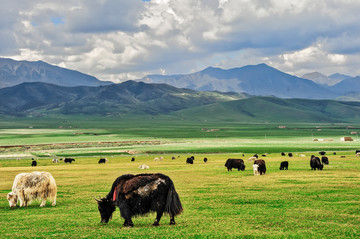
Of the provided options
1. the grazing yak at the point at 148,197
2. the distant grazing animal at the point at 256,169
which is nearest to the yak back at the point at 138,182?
the grazing yak at the point at 148,197

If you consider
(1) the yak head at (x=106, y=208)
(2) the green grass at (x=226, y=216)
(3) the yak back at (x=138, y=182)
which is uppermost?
(3) the yak back at (x=138, y=182)

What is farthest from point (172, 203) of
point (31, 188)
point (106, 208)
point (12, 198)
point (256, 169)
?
point (256, 169)

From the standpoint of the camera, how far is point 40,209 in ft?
73.7

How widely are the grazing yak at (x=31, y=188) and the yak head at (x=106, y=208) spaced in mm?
7446

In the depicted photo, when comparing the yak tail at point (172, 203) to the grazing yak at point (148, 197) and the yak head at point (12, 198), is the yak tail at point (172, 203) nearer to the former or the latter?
the grazing yak at point (148, 197)

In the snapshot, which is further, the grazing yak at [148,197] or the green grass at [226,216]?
the grazing yak at [148,197]

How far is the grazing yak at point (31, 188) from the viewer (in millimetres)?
22828

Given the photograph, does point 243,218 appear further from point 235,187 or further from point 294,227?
point 235,187

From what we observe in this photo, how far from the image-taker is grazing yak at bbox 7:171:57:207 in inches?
899

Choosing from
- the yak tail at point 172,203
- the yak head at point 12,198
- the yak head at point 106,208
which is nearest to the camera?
the yak tail at point 172,203

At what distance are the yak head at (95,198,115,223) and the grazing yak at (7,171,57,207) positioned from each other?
24.4 ft

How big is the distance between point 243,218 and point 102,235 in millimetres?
6861

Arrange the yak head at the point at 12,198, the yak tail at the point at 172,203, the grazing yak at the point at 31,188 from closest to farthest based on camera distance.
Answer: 1. the yak tail at the point at 172,203
2. the grazing yak at the point at 31,188
3. the yak head at the point at 12,198

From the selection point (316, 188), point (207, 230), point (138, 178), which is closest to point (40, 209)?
point (138, 178)
